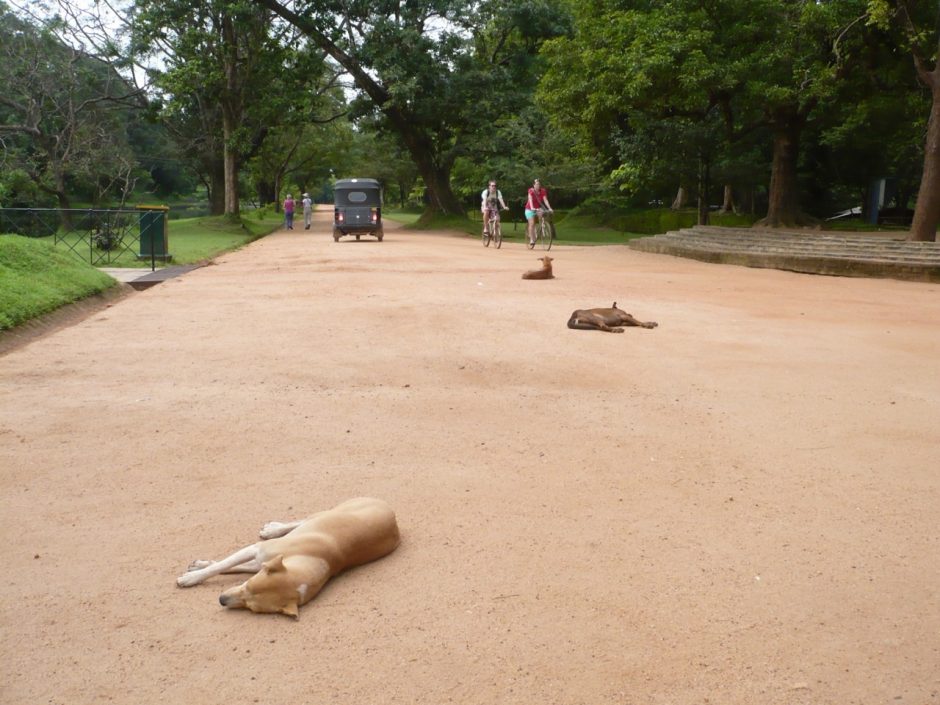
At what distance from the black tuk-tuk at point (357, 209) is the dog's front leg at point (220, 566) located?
26928 mm

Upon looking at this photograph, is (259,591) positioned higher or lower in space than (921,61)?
lower

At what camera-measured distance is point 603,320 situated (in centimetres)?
991

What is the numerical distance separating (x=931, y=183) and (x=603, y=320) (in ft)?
38.9

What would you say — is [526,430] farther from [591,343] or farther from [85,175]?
[85,175]

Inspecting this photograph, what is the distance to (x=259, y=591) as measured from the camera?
3.38 metres

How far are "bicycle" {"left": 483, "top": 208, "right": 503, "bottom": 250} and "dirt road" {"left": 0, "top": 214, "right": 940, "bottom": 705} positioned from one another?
17.1 meters

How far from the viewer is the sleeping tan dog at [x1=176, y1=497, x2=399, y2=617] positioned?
3.39m

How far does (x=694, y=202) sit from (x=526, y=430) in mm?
41714

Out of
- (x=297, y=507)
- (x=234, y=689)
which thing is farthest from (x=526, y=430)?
(x=234, y=689)

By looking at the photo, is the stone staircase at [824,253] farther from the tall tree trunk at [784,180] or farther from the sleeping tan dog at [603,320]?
the sleeping tan dog at [603,320]

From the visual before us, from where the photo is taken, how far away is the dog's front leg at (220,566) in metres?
3.60

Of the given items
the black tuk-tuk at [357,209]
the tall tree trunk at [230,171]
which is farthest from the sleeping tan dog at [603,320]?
the tall tree trunk at [230,171]

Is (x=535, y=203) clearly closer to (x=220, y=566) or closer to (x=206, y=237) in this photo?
(x=206, y=237)

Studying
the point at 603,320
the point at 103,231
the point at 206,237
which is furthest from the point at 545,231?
the point at 603,320
